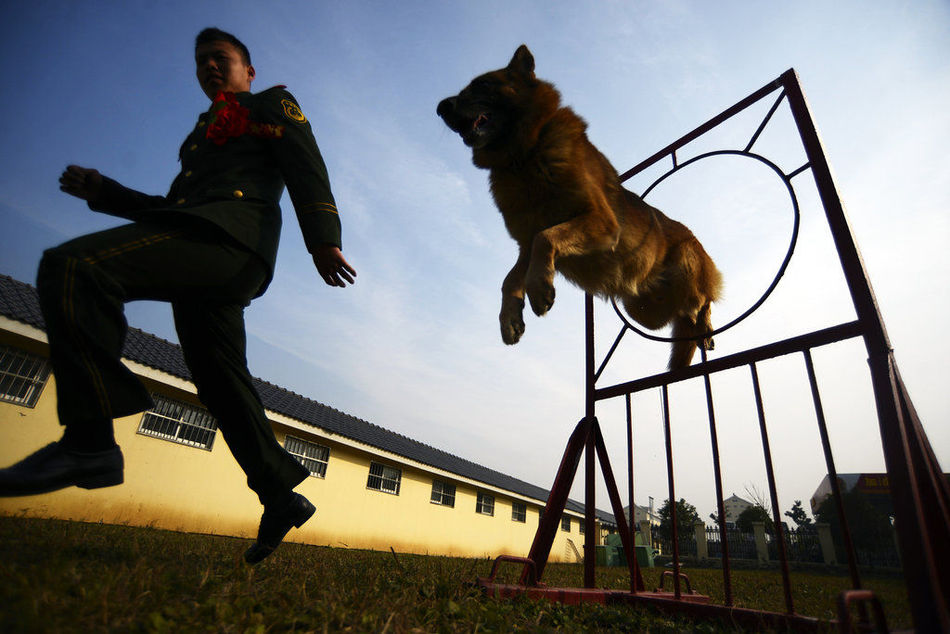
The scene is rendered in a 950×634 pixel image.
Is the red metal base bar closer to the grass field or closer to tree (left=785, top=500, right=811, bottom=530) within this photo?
the grass field

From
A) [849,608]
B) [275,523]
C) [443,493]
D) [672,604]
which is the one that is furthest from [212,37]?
[443,493]

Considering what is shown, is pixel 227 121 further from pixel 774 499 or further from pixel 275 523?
pixel 774 499

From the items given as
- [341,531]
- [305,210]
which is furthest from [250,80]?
[341,531]

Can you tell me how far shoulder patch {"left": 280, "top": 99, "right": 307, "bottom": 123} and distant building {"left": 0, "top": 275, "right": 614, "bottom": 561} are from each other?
830 cm

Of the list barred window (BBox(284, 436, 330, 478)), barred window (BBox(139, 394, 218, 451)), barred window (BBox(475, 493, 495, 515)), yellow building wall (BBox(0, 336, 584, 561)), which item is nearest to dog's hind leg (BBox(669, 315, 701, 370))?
yellow building wall (BBox(0, 336, 584, 561))

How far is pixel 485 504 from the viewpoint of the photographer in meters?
20.3

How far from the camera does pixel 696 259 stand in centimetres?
382

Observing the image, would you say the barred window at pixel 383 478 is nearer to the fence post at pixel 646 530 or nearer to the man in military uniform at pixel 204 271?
the man in military uniform at pixel 204 271

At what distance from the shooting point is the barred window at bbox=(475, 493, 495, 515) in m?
19.8

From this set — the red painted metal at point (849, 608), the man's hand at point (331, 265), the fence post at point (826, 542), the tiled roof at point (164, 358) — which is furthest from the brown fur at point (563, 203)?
the fence post at point (826, 542)

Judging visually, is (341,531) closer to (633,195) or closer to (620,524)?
(620,524)

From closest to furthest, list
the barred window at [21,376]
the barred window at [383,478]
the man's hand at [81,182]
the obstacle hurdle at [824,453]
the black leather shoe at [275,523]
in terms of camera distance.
Result: 1. the obstacle hurdle at [824,453]
2. the man's hand at [81,182]
3. the black leather shoe at [275,523]
4. the barred window at [21,376]
5. the barred window at [383,478]

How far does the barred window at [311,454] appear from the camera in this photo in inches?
500

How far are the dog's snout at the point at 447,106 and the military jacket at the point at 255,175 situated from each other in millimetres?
1296
